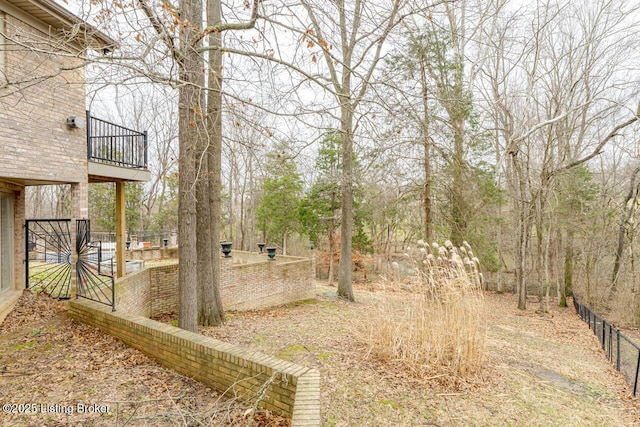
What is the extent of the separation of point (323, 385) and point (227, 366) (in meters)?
1.27

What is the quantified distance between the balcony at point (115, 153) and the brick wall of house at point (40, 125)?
17.6 inches

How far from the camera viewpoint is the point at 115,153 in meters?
7.85

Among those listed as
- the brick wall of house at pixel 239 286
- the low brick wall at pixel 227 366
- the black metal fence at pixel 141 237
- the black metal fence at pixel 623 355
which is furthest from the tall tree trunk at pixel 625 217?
the black metal fence at pixel 141 237

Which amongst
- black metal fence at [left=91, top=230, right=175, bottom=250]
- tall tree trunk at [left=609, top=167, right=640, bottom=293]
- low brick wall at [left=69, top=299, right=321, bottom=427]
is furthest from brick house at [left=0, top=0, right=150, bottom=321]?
tall tree trunk at [left=609, top=167, right=640, bottom=293]

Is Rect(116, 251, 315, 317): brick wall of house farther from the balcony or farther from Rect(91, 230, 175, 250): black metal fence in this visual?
Rect(91, 230, 175, 250): black metal fence

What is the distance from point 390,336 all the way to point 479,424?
160 centimetres

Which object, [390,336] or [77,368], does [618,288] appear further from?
[77,368]

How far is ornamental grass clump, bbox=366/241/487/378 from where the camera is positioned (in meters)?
4.65

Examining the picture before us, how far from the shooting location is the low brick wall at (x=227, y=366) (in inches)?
126

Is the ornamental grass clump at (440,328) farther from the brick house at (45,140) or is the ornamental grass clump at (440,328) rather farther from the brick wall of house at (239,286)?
the brick house at (45,140)

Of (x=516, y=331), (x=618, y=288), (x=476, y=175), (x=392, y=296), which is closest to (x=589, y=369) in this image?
(x=516, y=331)

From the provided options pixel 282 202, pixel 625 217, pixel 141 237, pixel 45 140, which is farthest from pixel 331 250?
pixel 45 140

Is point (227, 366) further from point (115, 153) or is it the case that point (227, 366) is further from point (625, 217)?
point (625, 217)

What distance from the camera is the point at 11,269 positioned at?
272 inches
